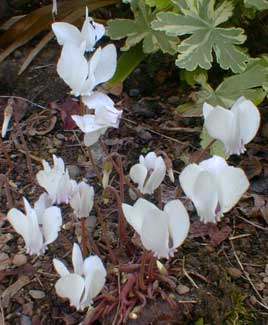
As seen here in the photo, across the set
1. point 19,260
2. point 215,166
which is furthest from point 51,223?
point 19,260

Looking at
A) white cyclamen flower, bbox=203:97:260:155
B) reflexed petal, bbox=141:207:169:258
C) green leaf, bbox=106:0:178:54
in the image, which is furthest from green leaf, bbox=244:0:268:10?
reflexed petal, bbox=141:207:169:258

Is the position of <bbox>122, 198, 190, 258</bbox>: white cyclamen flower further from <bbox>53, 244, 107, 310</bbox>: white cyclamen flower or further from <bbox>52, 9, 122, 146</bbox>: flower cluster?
<bbox>52, 9, 122, 146</bbox>: flower cluster

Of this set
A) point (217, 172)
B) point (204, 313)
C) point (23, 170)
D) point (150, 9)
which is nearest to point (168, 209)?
point (217, 172)

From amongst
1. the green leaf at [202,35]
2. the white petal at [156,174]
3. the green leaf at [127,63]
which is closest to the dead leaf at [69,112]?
the green leaf at [127,63]

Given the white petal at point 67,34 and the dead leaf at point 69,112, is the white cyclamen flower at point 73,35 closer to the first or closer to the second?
the white petal at point 67,34

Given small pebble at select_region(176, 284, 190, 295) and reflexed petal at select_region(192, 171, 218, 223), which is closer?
reflexed petal at select_region(192, 171, 218, 223)

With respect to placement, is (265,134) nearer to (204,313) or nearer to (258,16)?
(258,16)
